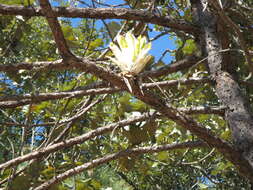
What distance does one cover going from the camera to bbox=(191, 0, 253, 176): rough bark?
893 mm

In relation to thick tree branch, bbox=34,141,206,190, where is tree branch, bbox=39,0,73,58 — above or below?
above

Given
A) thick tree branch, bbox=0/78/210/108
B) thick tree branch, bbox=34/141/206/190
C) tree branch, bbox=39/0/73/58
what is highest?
tree branch, bbox=39/0/73/58

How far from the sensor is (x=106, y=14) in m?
1.00

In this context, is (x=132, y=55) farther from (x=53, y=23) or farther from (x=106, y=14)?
(x=106, y=14)

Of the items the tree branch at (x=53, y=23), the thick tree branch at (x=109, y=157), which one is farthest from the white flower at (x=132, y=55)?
the thick tree branch at (x=109, y=157)

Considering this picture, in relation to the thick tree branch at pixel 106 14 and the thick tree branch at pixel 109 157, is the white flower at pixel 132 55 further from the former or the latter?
the thick tree branch at pixel 109 157

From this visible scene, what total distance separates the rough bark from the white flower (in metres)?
0.31

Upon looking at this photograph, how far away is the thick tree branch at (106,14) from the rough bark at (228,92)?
0.06 meters

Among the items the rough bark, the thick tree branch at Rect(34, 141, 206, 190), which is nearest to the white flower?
the rough bark

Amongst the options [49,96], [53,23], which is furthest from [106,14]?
[53,23]

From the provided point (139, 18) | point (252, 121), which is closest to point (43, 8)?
point (139, 18)

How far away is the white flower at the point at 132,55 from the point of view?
1.81 feet

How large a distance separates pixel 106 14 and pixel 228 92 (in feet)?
1.27

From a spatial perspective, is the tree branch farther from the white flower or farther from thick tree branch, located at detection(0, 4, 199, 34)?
thick tree branch, located at detection(0, 4, 199, 34)
